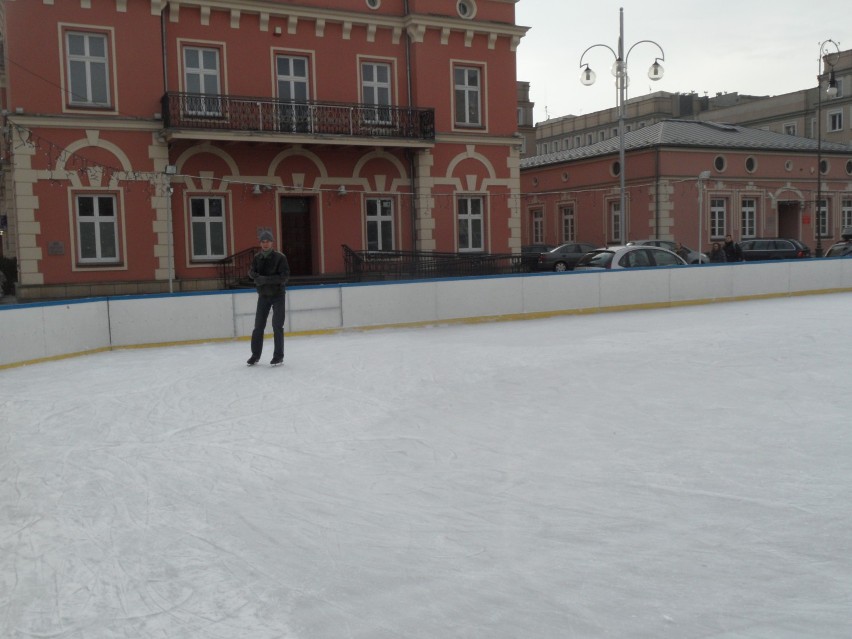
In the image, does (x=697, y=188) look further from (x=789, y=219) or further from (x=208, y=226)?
(x=208, y=226)

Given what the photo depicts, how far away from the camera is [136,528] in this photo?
16.9 feet

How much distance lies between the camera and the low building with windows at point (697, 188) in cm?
3634

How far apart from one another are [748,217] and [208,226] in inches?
1003

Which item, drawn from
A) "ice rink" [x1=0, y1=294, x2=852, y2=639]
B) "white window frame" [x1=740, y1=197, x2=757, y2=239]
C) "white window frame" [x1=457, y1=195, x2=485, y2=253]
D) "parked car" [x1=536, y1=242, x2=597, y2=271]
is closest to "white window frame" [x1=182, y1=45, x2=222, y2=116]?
"white window frame" [x1=457, y1=195, x2=485, y2=253]

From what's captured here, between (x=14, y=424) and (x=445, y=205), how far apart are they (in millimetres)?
19275

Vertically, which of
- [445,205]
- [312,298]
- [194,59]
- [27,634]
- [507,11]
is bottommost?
[27,634]

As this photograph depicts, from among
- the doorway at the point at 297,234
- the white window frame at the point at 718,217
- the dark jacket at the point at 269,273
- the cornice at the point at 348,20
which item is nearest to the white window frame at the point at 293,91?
the cornice at the point at 348,20

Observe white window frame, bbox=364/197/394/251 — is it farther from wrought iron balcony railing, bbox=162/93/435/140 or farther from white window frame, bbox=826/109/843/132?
white window frame, bbox=826/109/843/132

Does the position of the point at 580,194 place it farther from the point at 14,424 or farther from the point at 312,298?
the point at 14,424

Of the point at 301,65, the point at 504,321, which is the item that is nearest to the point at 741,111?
the point at 301,65

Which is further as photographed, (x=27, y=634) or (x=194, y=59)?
(x=194, y=59)

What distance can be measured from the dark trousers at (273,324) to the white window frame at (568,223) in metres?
30.1

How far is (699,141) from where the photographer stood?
37125 mm

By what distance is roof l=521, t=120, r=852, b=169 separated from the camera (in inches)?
1453
